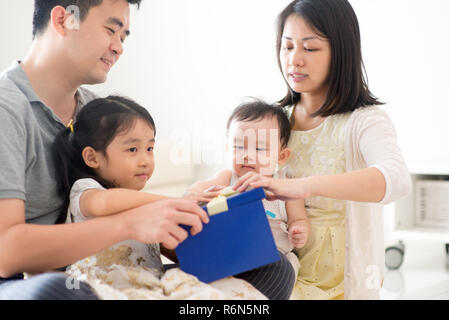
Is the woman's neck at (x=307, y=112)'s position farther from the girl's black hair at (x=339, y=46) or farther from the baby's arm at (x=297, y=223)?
the baby's arm at (x=297, y=223)

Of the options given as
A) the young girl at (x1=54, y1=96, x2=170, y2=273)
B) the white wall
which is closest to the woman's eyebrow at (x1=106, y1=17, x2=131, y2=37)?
the young girl at (x1=54, y1=96, x2=170, y2=273)

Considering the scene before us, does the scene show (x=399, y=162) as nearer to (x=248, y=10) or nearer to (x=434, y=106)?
(x=248, y=10)

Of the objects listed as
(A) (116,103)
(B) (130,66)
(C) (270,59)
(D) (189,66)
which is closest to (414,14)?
(C) (270,59)

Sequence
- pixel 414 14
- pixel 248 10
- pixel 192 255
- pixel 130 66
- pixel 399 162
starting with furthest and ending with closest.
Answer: pixel 414 14, pixel 248 10, pixel 130 66, pixel 399 162, pixel 192 255

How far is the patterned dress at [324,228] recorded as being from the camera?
1020mm

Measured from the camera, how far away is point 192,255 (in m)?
0.74

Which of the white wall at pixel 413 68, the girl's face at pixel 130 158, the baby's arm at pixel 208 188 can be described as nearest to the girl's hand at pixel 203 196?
the baby's arm at pixel 208 188

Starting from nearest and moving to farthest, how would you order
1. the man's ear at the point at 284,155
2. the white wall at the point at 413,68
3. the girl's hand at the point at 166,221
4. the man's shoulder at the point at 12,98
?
the girl's hand at the point at 166,221
the man's shoulder at the point at 12,98
the man's ear at the point at 284,155
the white wall at the point at 413,68

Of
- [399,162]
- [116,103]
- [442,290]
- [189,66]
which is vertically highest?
[189,66]

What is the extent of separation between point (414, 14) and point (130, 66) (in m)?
1.23

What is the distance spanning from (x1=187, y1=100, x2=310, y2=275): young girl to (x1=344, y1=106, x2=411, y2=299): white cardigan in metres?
0.11

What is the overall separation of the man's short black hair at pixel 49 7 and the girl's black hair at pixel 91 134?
18cm

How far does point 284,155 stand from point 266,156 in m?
0.09

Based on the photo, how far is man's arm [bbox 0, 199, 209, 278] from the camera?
73 cm
